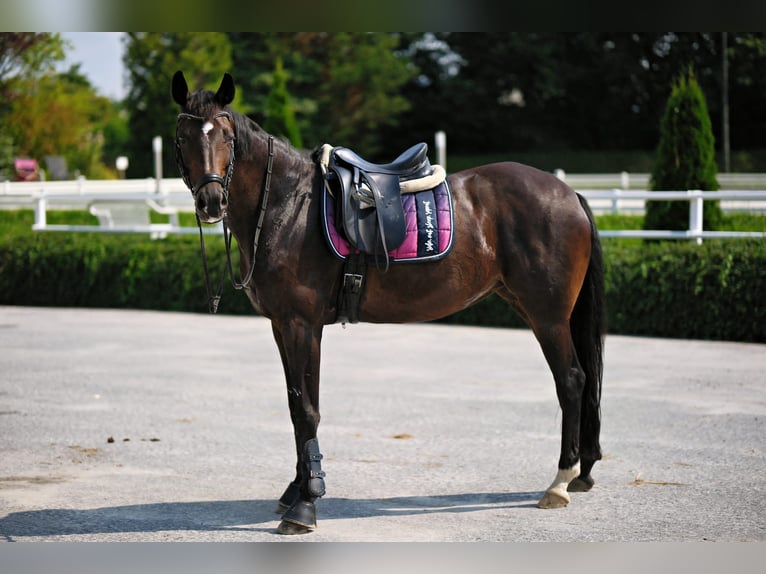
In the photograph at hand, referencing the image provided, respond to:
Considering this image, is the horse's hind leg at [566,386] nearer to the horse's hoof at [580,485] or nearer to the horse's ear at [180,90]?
the horse's hoof at [580,485]

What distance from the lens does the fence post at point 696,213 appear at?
11.1 metres

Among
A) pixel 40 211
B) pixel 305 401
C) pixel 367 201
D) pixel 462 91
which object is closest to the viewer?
pixel 305 401

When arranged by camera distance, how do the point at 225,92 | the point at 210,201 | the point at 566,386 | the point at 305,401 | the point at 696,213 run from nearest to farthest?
the point at 210,201, the point at 225,92, the point at 305,401, the point at 566,386, the point at 696,213

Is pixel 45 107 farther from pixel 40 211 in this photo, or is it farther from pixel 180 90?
pixel 180 90

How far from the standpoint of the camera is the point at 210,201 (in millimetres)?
4457

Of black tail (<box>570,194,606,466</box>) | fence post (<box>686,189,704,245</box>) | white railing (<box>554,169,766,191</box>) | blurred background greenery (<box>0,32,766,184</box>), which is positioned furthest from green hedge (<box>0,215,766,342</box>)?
blurred background greenery (<box>0,32,766,184</box>)

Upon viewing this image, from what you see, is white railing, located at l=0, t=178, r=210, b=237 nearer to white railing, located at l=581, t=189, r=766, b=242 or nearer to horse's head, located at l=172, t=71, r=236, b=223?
white railing, located at l=581, t=189, r=766, b=242

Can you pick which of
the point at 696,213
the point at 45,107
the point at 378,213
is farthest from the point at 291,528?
the point at 45,107

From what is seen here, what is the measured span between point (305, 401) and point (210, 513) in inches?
30.0

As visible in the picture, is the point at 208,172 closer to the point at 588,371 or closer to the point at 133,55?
the point at 588,371

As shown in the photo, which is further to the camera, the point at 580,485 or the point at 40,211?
the point at 40,211

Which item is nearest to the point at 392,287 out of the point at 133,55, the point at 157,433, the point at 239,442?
the point at 239,442

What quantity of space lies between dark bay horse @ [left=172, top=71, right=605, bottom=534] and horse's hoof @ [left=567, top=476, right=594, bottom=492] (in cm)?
1
